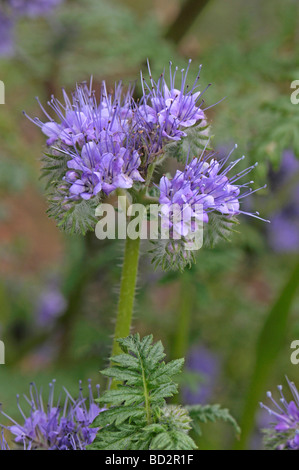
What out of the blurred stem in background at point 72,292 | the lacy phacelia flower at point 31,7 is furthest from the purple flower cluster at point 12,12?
the blurred stem in background at point 72,292

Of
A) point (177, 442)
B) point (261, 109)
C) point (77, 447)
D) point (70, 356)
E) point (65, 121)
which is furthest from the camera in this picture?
point (70, 356)

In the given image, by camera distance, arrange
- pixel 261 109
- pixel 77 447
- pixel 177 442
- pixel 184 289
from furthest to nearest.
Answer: pixel 184 289 → pixel 261 109 → pixel 77 447 → pixel 177 442

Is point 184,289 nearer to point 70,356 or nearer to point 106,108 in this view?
point 70,356

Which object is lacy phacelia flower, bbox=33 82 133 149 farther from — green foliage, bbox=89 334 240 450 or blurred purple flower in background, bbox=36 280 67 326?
blurred purple flower in background, bbox=36 280 67 326

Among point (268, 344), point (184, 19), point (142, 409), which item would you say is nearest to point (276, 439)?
point (142, 409)

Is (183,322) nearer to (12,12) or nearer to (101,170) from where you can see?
(101,170)

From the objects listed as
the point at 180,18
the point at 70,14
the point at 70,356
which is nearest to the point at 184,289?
the point at 70,356

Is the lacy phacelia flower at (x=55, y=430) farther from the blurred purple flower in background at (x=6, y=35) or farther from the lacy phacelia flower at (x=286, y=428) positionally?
the blurred purple flower in background at (x=6, y=35)

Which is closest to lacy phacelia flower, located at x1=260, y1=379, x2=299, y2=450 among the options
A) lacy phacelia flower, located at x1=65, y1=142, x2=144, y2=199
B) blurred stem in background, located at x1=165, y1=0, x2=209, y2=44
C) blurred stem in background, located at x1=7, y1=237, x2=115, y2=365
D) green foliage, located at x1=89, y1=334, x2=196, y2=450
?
green foliage, located at x1=89, y1=334, x2=196, y2=450
